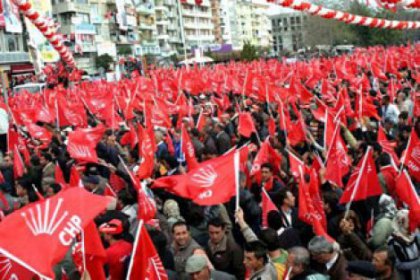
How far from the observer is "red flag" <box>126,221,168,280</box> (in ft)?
14.1

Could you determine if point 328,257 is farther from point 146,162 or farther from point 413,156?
point 146,162

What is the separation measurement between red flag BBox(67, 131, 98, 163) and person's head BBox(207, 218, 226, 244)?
11.5 feet

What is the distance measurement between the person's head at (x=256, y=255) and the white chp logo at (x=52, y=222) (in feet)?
4.55

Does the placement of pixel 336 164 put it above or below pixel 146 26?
below

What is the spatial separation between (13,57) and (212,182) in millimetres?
43396

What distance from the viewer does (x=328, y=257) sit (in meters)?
4.64

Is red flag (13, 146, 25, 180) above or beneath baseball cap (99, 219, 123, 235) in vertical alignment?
above

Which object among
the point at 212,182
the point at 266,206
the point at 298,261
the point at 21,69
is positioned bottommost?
the point at 298,261

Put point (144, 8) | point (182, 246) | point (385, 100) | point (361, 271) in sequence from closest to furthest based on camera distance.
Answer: point (361, 271) < point (182, 246) < point (385, 100) < point (144, 8)

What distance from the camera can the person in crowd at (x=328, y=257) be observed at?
457 cm

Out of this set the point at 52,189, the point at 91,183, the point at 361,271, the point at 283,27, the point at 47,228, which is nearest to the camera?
the point at 47,228

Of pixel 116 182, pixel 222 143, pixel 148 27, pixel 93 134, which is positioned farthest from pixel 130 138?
pixel 148 27

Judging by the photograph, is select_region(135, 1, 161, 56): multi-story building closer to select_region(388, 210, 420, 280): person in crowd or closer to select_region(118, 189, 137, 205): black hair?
select_region(118, 189, 137, 205): black hair

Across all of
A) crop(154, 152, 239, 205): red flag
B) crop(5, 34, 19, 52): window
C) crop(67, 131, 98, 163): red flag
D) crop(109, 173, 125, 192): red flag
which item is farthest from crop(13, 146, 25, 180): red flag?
crop(5, 34, 19, 52): window
